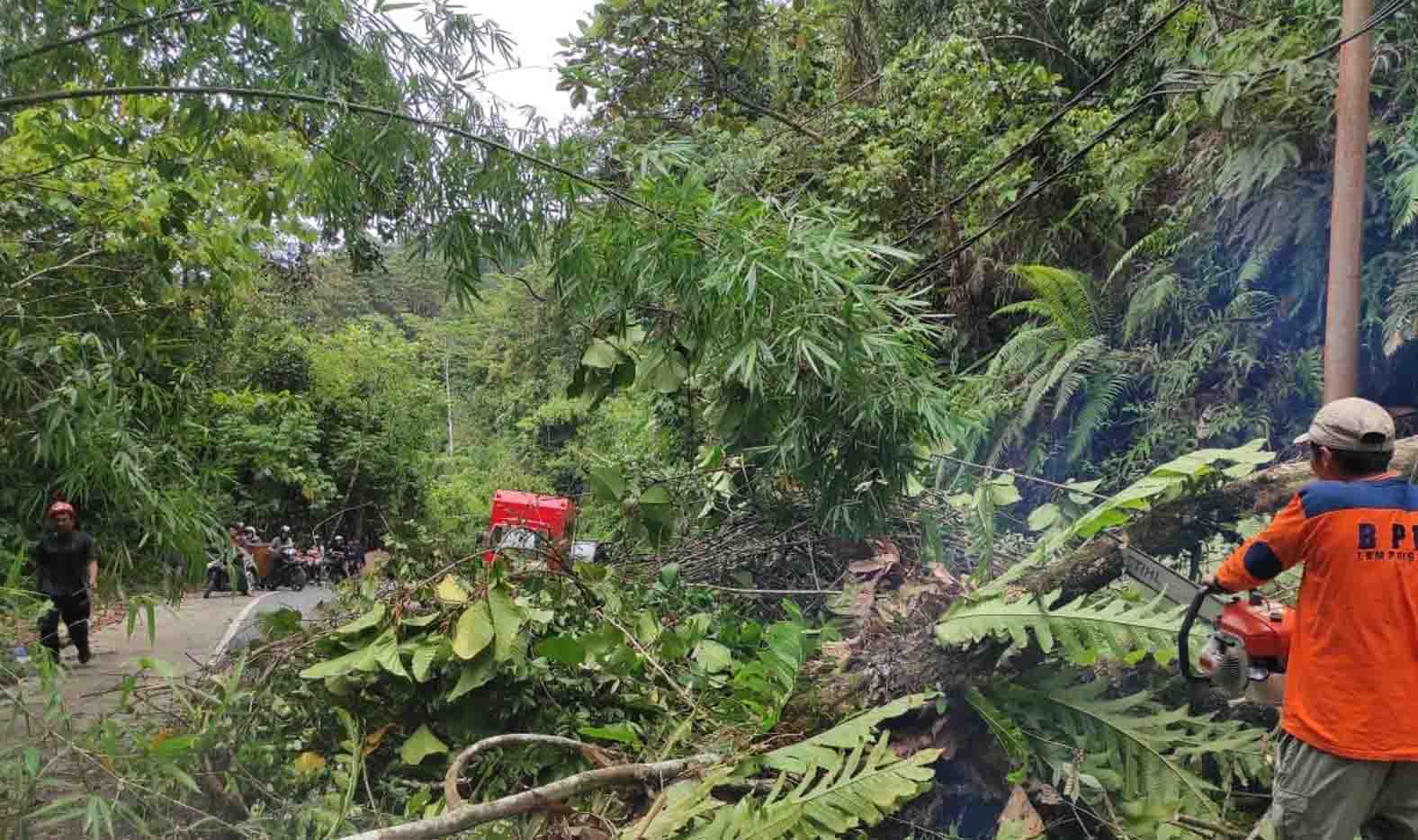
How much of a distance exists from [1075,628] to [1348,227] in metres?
2.53

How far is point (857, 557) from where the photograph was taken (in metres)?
5.92

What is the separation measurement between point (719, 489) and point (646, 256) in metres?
2.56

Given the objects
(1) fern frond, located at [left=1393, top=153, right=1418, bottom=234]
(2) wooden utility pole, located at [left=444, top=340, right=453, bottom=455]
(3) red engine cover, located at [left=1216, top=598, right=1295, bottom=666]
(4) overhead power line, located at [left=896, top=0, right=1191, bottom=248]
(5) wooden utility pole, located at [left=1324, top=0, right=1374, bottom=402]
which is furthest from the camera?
(2) wooden utility pole, located at [left=444, top=340, right=453, bottom=455]

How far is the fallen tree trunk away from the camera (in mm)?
4035

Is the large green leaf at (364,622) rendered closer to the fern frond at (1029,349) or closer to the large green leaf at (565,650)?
the large green leaf at (565,650)

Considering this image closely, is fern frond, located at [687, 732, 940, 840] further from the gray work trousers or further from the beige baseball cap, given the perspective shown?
the beige baseball cap

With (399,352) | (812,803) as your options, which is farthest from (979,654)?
(399,352)

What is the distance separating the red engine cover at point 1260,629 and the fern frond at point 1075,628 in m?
0.50

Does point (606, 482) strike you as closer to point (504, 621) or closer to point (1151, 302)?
point (504, 621)

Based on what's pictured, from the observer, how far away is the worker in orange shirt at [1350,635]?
249 centimetres

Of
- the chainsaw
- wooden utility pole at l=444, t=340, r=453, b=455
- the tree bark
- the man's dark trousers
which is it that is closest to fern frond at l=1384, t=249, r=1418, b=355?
the chainsaw

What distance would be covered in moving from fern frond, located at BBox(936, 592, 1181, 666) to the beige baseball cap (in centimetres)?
112

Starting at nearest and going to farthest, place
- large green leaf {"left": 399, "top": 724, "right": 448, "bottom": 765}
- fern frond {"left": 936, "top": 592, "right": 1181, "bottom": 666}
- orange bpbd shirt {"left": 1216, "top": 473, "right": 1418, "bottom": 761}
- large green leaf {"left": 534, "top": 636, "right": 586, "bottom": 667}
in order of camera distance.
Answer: orange bpbd shirt {"left": 1216, "top": 473, "right": 1418, "bottom": 761}, fern frond {"left": 936, "top": 592, "right": 1181, "bottom": 666}, large green leaf {"left": 399, "top": 724, "right": 448, "bottom": 765}, large green leaf {"left": 534, "top": 636, "right": 586, "bottom": 667}

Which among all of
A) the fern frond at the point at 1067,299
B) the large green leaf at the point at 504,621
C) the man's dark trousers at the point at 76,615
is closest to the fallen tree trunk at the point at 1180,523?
the large green leaf at the point at 504,621
